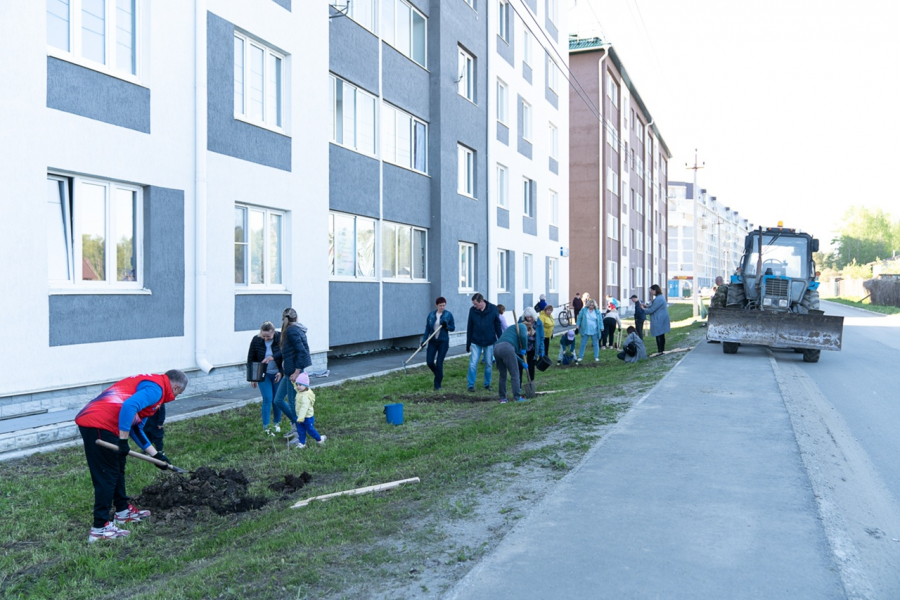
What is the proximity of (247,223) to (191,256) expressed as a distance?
169 centimetres

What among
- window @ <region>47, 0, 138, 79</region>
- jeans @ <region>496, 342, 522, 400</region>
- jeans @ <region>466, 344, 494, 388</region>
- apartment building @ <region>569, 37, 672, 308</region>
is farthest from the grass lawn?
apartment building @ <region>569, 37, 672, 308</region>

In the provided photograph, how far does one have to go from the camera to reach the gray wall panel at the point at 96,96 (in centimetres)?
910

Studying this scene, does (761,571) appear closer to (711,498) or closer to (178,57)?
(711,498)

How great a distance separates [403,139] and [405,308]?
425cm

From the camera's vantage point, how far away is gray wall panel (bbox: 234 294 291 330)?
1234 centimetres

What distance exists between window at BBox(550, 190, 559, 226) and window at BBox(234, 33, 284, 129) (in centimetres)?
1905

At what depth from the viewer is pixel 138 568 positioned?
500 centimetres

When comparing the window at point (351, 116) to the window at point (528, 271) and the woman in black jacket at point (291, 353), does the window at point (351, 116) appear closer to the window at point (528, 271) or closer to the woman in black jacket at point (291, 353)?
the woman in black jacket at point (291, 353)

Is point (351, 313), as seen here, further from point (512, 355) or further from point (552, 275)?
point (552, 275)

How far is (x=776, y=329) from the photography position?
15.9 meters

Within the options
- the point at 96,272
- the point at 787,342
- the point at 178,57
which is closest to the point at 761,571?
the point at 96,272

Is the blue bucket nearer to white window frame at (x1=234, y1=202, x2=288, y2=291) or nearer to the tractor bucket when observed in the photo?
white window frame at (x1=234, y1=202, x2=288, y2=291)

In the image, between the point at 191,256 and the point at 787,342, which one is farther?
the point at 787,342

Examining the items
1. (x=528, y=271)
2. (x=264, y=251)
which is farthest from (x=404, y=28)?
(x=528, y=271)
